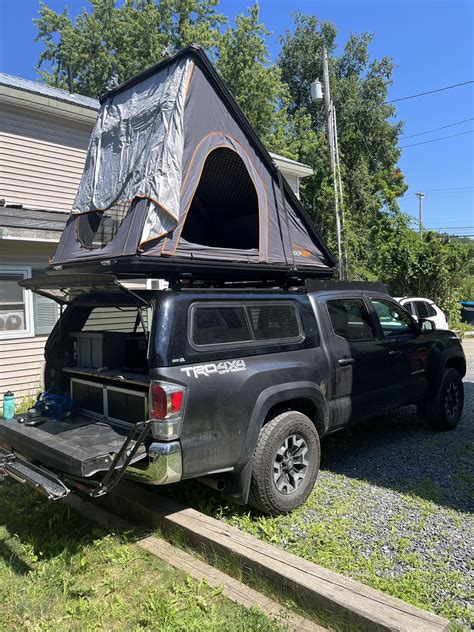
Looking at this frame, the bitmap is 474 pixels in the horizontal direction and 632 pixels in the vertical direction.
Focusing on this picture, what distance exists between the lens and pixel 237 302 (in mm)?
3941

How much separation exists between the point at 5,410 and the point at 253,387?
7.11ft

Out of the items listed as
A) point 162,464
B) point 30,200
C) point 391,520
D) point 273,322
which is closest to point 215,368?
point 162,464

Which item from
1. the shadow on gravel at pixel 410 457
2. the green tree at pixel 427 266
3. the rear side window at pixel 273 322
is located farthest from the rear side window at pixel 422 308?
the rear side window at pixel 273 322

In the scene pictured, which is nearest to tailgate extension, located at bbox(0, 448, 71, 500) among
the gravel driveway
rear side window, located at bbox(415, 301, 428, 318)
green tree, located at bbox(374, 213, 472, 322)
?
the gravel driveway

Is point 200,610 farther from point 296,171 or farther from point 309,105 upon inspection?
point 309,105

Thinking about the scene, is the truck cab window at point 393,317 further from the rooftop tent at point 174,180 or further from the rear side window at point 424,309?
the rear side window at point 424,309

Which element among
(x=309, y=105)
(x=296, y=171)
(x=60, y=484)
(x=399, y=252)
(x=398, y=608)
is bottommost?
(x=398, y=608)

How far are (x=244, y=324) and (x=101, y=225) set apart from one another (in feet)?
6.11

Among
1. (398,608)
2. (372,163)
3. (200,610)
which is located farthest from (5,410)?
(372,163)

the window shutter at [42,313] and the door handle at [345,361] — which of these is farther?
the window shutter at [42,313]

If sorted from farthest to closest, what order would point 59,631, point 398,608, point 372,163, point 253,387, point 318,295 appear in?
point 372,163, point 318,295, point 253,387, point 59,631, point 398,608

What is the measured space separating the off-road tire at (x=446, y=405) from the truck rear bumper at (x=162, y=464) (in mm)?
3695

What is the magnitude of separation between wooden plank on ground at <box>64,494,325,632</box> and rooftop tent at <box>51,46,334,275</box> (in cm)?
206

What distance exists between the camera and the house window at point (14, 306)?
26.3 ft
